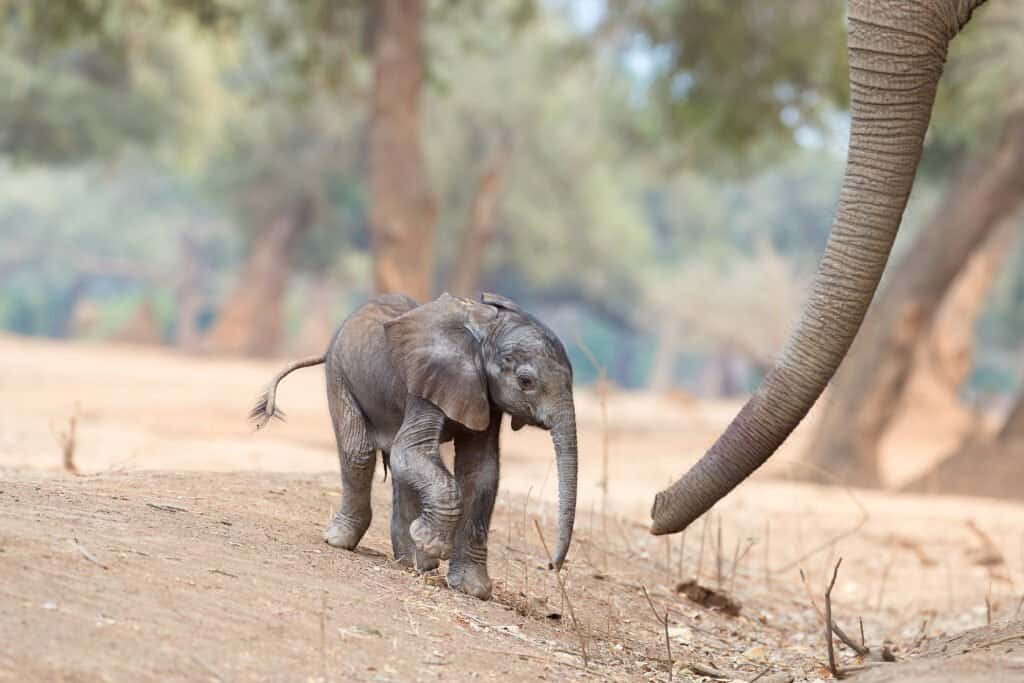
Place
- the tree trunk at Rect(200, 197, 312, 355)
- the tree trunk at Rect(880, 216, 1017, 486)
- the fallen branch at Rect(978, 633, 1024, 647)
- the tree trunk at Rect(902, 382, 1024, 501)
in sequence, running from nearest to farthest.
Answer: the fallen branch at Rect(978, 633, 1024, 647) → the tree trunk at Rect(902, 382, 1024, 501) → the tree trunk at Rect(880, 216, 1017, 486) → the tree trunk at Rect(200, 197, 312, 355)

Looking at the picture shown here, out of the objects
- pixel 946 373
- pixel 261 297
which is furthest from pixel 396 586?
pixel 261 297

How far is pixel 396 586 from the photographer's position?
504 cm

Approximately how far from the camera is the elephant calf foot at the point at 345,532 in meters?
5.71

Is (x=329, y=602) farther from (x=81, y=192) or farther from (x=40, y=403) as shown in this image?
(x=81, y=192)

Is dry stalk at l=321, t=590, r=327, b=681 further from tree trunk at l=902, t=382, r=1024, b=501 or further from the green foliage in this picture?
the green foliage

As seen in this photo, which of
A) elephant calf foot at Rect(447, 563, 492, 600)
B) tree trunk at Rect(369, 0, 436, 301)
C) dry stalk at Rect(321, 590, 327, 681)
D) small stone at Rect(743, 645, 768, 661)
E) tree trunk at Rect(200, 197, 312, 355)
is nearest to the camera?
dry stalk at Rect(321, 590, 327, 681)

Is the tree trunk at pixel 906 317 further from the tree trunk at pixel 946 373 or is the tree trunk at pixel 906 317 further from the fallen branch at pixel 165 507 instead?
the fallen branch at pixel 165 507

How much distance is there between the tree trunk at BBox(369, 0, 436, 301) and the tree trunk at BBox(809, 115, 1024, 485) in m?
5.26

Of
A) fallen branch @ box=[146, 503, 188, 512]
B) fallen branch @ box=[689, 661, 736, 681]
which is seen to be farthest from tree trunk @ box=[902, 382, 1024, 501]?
fallen branch @ box=[146, 503, 188, 512]

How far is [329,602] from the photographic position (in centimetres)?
448

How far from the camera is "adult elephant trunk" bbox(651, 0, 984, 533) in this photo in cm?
427

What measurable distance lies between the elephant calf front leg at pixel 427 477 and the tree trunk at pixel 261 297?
3694 centimetres

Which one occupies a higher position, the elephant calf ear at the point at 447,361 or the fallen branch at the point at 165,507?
the elephant calf ear at the point at 447,361

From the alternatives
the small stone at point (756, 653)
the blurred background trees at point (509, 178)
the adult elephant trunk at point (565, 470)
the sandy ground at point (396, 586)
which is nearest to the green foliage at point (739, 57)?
the blurred background trees at point (509, 178)
